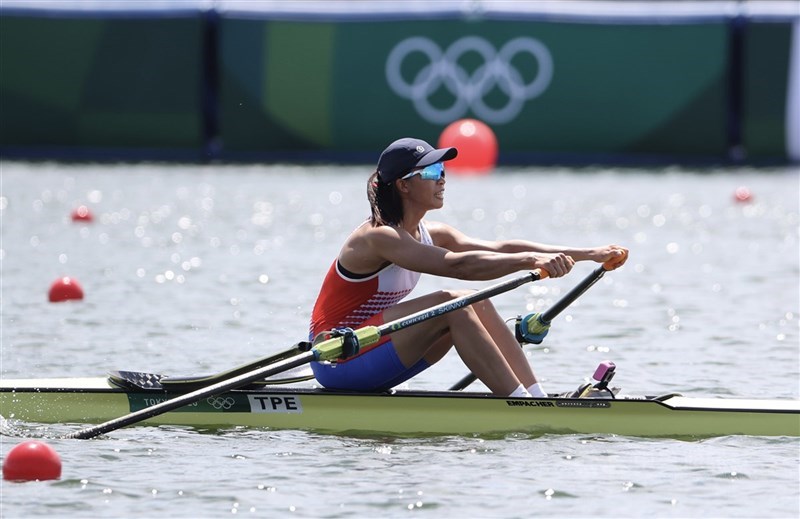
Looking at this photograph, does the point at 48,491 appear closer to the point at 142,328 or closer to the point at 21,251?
the point at 142,328

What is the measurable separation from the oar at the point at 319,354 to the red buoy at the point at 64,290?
5293 millimetres

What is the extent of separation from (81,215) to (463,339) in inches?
450

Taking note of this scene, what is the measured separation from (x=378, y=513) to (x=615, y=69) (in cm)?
1793

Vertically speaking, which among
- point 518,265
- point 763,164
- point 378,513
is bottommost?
point 378,513

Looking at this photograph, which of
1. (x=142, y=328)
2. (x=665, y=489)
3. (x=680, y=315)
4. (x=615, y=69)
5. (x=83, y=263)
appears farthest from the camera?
(x=615, y=69)

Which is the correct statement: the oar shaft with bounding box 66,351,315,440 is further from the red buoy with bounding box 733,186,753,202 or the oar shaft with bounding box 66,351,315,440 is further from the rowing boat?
the red buoy with bounding box 733,186,753,202

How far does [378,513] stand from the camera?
22.7 ft

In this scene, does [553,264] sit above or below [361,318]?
above

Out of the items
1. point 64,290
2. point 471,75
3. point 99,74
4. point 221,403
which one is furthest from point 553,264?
point 99,74

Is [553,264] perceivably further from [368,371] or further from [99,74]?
[99,74]

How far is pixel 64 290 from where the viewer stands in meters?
13.5

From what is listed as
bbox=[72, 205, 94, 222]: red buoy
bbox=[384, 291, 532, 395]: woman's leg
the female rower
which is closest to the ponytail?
the female rower

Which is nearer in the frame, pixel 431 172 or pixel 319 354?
pixel 319 354

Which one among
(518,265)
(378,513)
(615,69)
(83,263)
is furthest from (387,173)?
(615,69)
